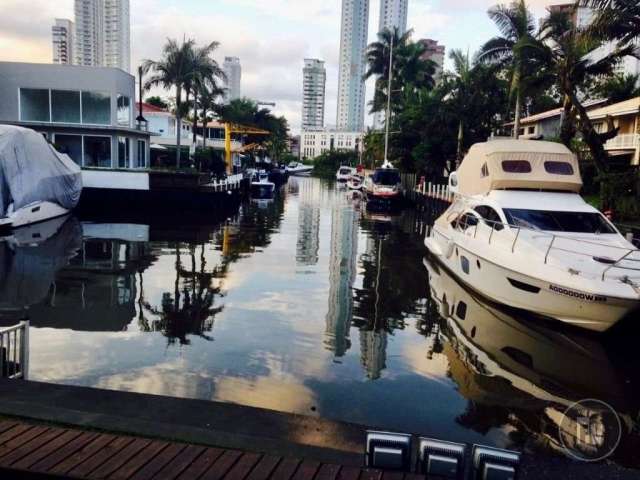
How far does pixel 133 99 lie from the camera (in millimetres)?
37594

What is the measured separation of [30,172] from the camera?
24.0 meters

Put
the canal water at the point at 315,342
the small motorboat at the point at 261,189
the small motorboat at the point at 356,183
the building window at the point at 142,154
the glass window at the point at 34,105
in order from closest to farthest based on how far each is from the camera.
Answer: the canal water at the point at 315,342 < the glass window at the point at 34,105 < the building window at the point at 142,154 < the small motorboat at the point at 261,189 < the small motorboat at the point at 356,183

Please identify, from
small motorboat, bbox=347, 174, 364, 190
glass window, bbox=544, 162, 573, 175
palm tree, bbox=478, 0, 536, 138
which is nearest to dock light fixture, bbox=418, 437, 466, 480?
glass window, bbox=544, 162, 573, 175

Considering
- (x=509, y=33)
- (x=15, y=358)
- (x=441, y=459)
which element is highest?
(x=509, y=33)

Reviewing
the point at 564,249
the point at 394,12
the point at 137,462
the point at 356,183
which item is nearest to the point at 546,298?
the point at 564,249

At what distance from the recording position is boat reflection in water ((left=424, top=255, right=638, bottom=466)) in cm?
720

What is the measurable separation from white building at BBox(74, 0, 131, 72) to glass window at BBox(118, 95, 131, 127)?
81136 mm

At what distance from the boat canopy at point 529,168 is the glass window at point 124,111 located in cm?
2639

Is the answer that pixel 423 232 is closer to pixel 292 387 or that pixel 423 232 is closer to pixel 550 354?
pixel 550 354

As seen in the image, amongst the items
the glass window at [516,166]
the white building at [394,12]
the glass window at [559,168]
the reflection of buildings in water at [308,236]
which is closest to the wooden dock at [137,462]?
the glass window at [516,166]

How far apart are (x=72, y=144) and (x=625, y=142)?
35465 mm

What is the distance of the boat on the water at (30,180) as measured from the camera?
74.5ft

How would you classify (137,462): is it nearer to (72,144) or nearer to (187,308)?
(187,308)

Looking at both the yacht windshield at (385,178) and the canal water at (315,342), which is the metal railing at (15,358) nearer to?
the canal water at (315,342)
